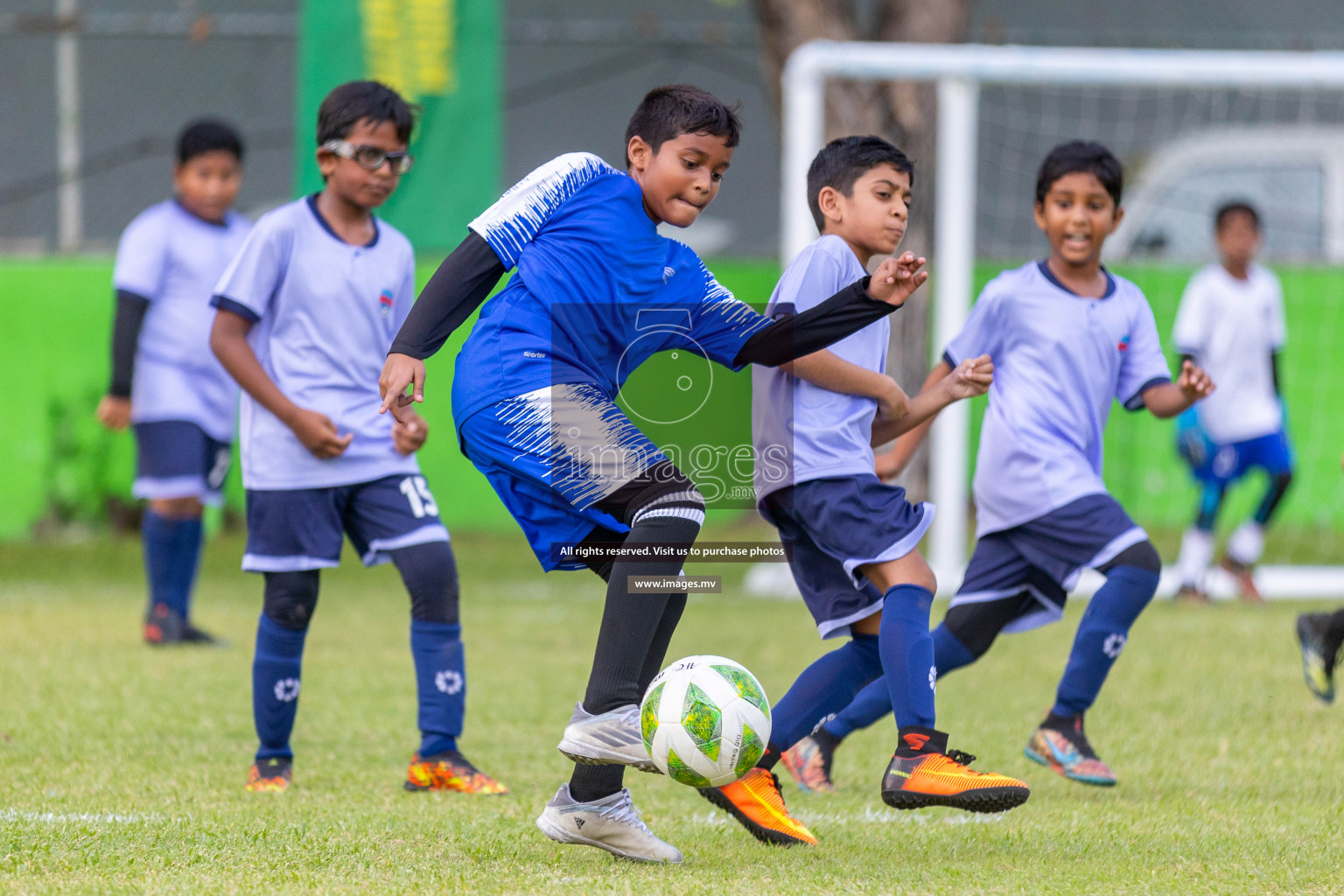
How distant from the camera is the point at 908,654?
334 centimetres

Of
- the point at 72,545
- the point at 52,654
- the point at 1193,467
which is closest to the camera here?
the point at 52,654

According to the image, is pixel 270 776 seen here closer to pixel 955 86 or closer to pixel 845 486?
pixel 845 486

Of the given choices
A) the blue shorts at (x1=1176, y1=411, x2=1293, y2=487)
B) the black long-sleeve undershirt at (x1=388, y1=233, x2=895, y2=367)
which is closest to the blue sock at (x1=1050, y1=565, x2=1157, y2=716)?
the black long-sleeve undershirt at (x1=388, y1=233, x2=895, y2=367)

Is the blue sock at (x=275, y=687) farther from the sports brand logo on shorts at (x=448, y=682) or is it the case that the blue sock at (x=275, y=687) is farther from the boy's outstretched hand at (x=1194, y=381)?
the boy's outstretched hand at (x=1194, y=381)

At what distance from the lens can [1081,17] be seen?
11.7 m

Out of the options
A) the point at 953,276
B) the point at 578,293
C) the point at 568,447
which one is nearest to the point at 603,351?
the point at 578,293

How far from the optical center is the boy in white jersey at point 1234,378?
25.4 ft

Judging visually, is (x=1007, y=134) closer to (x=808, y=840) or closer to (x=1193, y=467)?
(x=1193, y=467)

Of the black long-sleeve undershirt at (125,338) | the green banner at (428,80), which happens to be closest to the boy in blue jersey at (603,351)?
the black long-sleeve undershirt at (125,338)

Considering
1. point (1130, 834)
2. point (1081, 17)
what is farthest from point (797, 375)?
point (1081, 17)

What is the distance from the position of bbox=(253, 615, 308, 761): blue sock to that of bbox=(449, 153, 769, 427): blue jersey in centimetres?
107

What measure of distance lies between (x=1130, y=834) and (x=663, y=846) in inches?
40.7

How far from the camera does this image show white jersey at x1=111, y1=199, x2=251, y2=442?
6.38 meters

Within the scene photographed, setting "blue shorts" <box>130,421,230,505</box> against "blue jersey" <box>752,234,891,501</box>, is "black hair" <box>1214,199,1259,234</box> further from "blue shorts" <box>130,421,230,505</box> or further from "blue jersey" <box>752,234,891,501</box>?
"blue shorts" <box>130,421,230,505</box>
